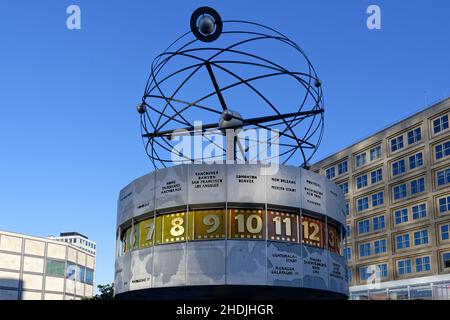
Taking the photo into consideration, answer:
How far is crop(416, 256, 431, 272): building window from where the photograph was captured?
3376 inches

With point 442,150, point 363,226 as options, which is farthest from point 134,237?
point 363,226

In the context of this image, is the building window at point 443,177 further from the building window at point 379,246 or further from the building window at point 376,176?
the building window at point 379,246

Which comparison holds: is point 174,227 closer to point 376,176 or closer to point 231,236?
point 231,236

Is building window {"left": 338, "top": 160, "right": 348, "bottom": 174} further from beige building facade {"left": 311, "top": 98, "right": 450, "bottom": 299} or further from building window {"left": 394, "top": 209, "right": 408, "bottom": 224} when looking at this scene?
building window {"left": 394, "top": 209, "right": 408, "bottom": 224}

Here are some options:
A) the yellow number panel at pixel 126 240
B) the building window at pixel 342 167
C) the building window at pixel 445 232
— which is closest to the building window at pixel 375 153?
the building window at pixel 342 167

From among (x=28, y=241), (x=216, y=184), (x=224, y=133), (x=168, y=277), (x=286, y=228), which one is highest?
(x=28, y=241)

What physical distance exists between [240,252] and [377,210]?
76231 mm

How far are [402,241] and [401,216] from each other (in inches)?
148

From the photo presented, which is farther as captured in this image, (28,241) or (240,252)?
(28,241)

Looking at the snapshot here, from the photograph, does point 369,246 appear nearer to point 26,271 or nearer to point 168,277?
point 26,271

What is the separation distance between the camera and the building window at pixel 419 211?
87.8 metres

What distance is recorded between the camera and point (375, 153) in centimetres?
9881
